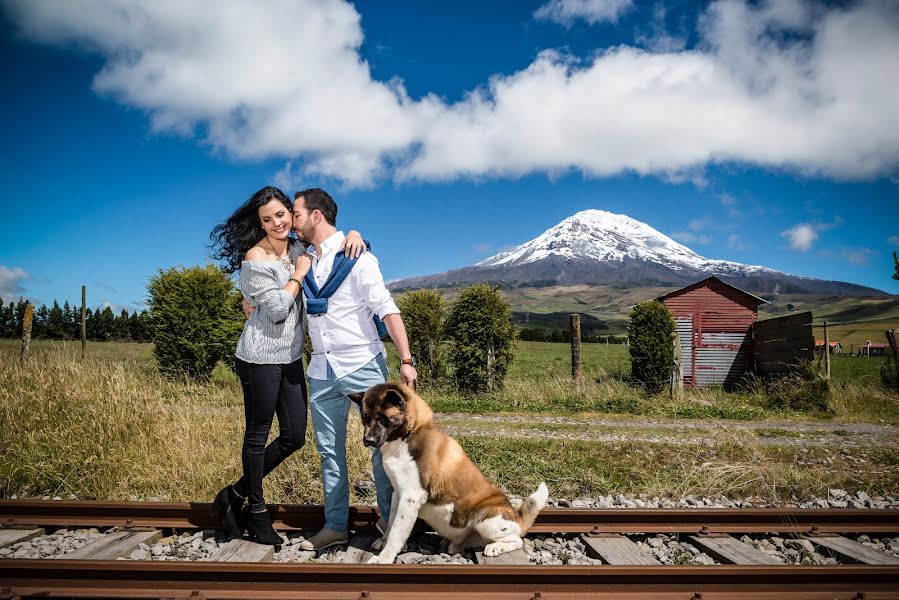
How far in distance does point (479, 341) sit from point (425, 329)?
5.06 feet

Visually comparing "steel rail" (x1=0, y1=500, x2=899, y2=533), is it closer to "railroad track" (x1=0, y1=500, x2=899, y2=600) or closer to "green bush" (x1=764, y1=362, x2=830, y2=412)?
"railroad track" (x1=0, y1=500, x2=899, y2=600)

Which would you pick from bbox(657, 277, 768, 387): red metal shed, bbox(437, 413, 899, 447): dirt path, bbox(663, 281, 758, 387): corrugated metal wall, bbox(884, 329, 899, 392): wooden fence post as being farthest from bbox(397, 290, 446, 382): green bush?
bbox(884, 329, 899, 392): wooden fence post

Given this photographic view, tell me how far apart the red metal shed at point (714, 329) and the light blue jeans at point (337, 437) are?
60.1ft

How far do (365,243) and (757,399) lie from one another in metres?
14.8

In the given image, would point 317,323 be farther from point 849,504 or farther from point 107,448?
point 849,504

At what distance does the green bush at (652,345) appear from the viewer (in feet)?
57.2

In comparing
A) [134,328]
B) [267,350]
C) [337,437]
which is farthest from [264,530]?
[134,328]

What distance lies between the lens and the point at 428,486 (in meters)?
4.01

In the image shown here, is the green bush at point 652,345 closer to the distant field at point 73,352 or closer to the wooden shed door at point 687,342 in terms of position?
the wooden shed door at point 687,342

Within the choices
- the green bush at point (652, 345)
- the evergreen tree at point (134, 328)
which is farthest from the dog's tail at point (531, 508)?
the evergreen tree at point (134, 328)

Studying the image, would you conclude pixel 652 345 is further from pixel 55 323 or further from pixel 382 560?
pixel 55 323

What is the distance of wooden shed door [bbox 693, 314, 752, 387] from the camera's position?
68.4 ft

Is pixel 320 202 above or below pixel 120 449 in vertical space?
above

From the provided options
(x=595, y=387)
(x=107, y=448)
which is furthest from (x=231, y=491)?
(x=595, y=387)
